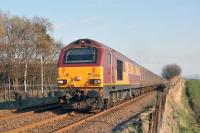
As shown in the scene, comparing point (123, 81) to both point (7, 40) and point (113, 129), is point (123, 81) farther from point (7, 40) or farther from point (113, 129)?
point (7, 40)

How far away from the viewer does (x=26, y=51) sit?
2143 inches

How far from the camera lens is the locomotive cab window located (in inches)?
701

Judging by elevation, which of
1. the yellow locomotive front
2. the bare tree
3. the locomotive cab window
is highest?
the bare tree

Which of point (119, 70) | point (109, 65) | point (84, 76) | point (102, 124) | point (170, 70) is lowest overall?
point (102, 124)

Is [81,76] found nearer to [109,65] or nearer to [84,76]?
[84,76]

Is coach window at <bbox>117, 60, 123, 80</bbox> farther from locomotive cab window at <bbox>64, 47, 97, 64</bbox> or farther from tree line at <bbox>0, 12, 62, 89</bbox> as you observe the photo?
tree line at <bbox>0, 12, 62, 89</bbox>

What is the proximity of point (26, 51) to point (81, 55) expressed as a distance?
37698mm

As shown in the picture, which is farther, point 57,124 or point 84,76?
point 84,76

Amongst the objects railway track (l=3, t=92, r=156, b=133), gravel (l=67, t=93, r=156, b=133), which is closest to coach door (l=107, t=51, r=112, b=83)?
railway track (l=3, t=92, r=156, b=133)

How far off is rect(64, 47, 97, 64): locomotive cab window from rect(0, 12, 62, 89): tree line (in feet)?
98.1

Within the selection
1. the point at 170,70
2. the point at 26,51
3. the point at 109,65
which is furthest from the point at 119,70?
the point at 170,70

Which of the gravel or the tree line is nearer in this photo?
the gravel

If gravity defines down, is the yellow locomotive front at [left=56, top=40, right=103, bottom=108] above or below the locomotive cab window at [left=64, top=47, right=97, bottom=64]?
below

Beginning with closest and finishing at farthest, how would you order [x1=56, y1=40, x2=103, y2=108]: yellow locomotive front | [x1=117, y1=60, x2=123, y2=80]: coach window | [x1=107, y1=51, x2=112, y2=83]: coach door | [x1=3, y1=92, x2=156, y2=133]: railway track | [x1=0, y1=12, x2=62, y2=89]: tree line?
1. [x1=3, y1=92, x2=156, y2=133]: railway track
2. [x1=56, y1=40, x2=103, y2=108]: yellow locomotive front
3. [x1=107, y1=51, x2=112, y2=83]: coach door
4. [x1=117, y1=60, x2=123, y2=80]: coach window
5. [x1=0, y1=12, x2=62, y2=89]: tree line
